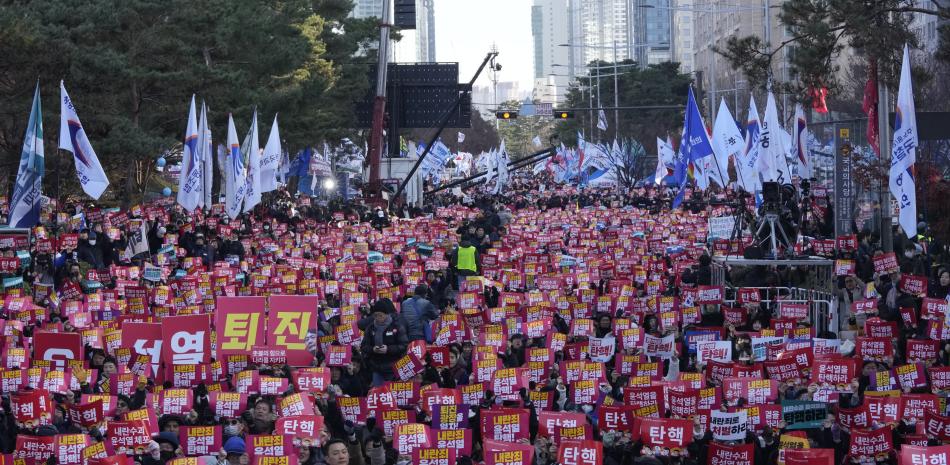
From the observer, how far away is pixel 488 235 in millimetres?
32562

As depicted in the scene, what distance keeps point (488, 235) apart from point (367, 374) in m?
18.5

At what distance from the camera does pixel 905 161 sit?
17.2m

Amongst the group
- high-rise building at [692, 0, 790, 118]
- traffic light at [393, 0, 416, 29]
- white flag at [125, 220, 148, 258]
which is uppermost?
high-rise building at [692, 0, 790, 118]

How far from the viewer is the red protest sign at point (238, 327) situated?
14.7m

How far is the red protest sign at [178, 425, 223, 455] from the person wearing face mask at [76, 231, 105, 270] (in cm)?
1486

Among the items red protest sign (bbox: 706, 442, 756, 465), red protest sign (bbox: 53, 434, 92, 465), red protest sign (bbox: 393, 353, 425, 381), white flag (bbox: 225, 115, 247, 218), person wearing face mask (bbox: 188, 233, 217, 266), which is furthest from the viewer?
white flag (bbox: 225, 115, 247, 218)

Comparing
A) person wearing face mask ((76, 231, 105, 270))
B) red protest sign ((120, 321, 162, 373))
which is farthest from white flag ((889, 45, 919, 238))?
person wearing face mask ((76, 231, 105, 270))

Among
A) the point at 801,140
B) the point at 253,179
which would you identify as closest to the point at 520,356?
the point at 253,179

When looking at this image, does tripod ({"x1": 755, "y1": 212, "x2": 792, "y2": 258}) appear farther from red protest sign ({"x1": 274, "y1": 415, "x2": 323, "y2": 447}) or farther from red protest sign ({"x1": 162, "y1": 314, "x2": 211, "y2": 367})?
red protest sign ({"x1": 274, "y1": 415, "x2": 323, "y2": 447})

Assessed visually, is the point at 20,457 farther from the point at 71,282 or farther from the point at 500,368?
the point at 71,282

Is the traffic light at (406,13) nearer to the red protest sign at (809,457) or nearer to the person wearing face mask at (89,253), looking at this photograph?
the person wearing face mask at (89,253)

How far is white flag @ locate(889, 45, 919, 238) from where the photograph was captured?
55.5 ft

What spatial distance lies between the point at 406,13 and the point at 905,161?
30.3m

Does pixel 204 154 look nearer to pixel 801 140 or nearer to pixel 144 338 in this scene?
pixel 801 140
